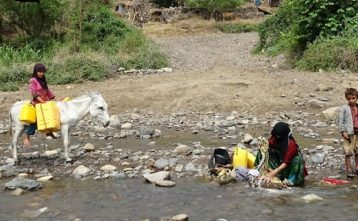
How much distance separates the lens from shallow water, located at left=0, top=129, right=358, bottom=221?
7.05 metres

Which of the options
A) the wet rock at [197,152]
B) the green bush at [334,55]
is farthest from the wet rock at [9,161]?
the green bush at [334,55]

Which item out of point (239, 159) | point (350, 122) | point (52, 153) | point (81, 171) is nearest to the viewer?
point (350, 122)

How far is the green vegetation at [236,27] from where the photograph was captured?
134 feet

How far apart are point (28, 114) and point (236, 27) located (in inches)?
1294

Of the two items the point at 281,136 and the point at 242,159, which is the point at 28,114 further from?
the point at 281,136

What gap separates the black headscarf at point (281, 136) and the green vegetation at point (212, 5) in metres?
35.5

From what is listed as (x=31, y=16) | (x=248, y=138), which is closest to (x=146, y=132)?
(x=248, y=138)

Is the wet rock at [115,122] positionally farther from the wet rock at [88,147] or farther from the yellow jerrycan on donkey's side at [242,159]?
the yellow jerrycan on donkey's side at [242,159]

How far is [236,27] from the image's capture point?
4100 centimetres

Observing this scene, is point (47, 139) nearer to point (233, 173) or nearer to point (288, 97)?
point (233, 173)

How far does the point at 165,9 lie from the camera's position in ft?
147

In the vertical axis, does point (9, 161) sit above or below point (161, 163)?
below

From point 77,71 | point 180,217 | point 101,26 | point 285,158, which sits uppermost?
point 101,26

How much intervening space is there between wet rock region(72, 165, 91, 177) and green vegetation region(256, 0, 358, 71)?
1073 cm
